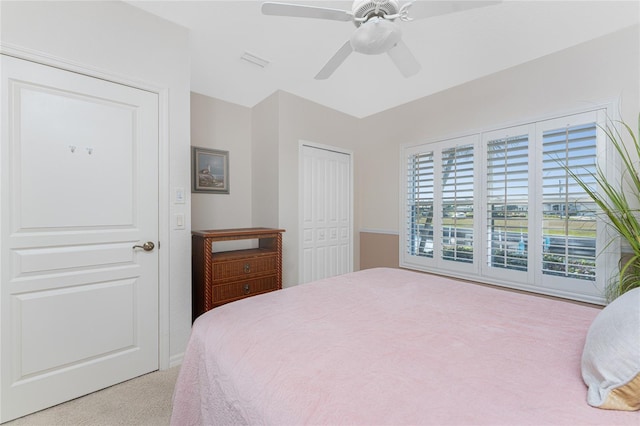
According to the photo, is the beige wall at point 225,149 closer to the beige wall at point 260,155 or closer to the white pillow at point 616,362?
the beige wall at point 260,155

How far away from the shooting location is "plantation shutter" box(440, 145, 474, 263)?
2852 millimetres

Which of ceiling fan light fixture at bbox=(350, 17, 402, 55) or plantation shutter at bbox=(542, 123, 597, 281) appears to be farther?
plantation shutter at bbox=(542, 123, 597, 281)

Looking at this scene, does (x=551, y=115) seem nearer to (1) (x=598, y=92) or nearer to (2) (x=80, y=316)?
(1) (x=598, y=92)

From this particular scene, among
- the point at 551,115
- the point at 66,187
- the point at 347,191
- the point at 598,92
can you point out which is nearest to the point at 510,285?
the point at 551,115

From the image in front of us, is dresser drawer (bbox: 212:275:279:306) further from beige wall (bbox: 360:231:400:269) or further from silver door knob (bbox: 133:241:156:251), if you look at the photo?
beige wall (bbox: 360:231:400:269)

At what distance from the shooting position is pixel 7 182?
5.05ft

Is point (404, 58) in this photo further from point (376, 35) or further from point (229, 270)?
point (229, 270)

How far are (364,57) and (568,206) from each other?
7.16 ft

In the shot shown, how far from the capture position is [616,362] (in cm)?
69

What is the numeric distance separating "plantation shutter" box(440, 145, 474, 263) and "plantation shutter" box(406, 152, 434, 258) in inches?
6.2

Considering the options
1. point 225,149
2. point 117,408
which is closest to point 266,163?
point 225,149

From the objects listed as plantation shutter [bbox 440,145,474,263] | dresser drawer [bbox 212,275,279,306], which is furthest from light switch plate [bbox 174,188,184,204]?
plantation shutter [bbox 440,145,474,263]

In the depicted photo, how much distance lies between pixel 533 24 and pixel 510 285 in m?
2.17

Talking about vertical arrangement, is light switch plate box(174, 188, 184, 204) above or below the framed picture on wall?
below
